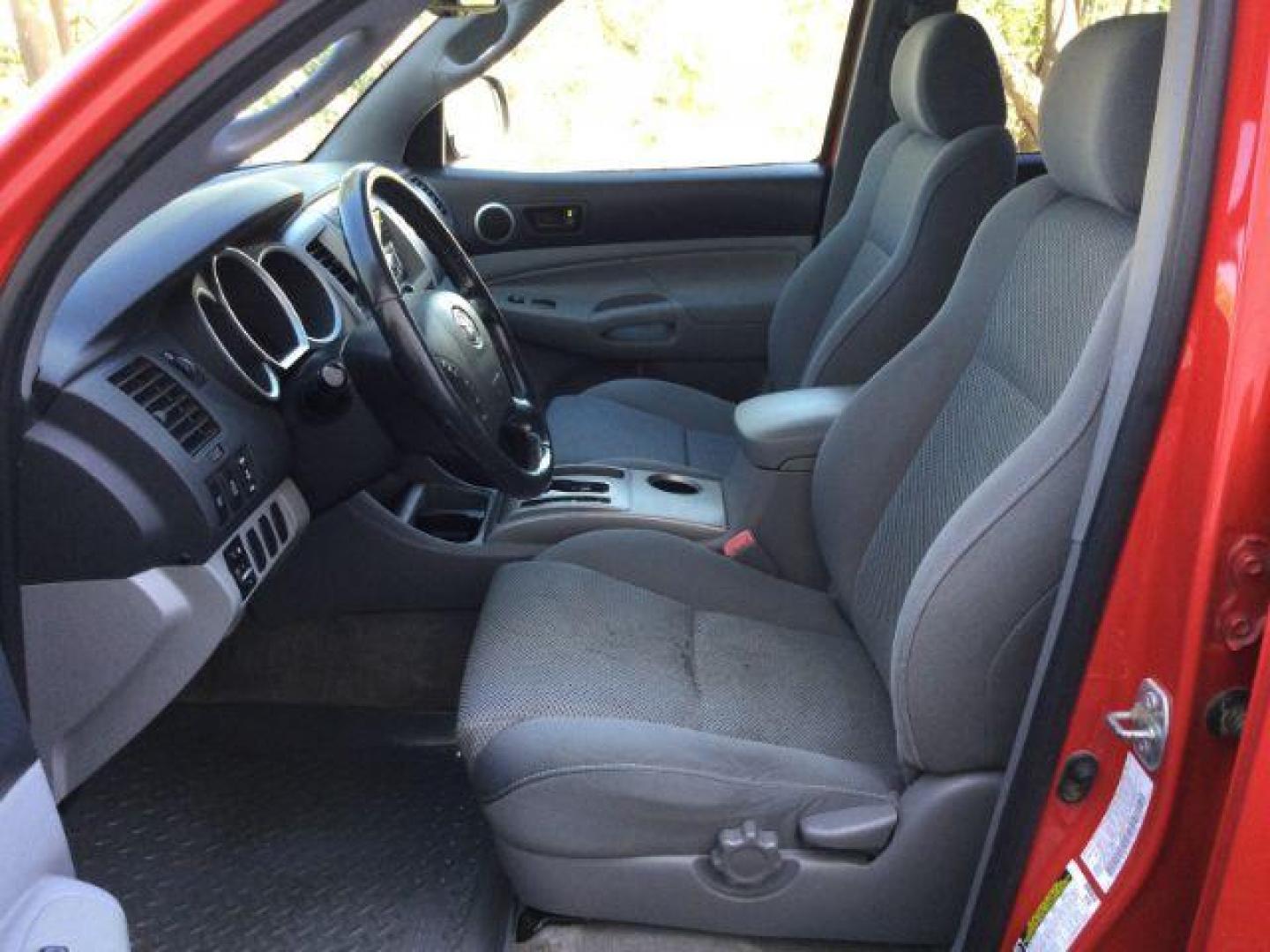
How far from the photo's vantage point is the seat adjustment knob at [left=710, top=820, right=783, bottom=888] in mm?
1532

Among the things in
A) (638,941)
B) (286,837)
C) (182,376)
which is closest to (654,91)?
(182,376)

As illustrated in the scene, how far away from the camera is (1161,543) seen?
3.97ft

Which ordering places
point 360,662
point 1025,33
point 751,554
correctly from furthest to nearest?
1. point 1025,33
2. point 360,662
3. point 751,554

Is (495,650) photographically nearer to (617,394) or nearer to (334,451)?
(334,451)

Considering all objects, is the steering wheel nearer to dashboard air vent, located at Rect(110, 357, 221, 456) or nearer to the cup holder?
dashboard air vent, located at Rect(110, 357, 221, 456)

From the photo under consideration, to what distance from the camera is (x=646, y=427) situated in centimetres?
285

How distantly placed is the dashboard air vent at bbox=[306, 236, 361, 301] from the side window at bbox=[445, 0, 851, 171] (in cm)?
96

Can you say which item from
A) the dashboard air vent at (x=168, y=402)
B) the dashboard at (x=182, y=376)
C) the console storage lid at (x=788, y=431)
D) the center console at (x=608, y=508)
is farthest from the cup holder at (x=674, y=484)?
the dashboard air vent at (x=168, y=402)

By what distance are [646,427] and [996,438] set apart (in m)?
1.22

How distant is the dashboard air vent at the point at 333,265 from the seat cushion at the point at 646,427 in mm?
522

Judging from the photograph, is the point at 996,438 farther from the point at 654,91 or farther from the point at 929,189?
the point at 654,91

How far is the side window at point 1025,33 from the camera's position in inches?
107

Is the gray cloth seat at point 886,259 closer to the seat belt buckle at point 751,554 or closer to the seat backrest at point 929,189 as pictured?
the seat backrest at point 929,189

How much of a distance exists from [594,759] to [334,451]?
2.54ft
